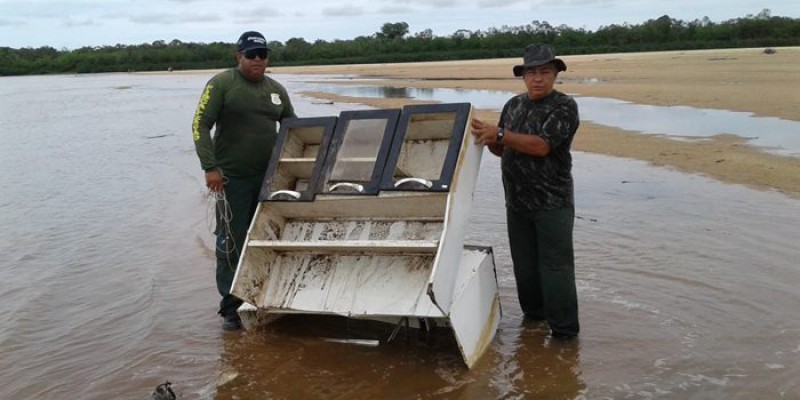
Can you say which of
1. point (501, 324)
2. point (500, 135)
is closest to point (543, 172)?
point (500, 135)

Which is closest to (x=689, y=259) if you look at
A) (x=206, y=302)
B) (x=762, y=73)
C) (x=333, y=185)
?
(x=333, y=185)

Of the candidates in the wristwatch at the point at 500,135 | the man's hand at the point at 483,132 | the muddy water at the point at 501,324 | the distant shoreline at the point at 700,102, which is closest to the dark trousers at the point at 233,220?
the muddy water at the point at 501,324

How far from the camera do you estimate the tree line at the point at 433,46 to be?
7012cm

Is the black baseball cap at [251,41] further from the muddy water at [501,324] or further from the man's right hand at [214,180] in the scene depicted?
the muddy water at [501,324]

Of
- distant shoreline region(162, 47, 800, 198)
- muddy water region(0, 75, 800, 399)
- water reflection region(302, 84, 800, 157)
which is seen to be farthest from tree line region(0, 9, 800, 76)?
muddy water region(0, 75, 800, 399)

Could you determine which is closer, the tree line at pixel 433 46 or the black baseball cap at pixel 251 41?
the black baseball cap at pixel 251 41

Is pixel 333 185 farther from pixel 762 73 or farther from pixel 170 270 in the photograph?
pixel 762 73

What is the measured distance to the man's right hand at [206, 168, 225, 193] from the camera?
5008 millimetres

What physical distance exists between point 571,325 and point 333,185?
191cm

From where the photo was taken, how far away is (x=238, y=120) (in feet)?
17.2

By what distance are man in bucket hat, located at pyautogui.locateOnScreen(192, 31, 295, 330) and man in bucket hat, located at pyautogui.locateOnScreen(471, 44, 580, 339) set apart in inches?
64.9

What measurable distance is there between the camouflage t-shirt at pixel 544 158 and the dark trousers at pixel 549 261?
9cm

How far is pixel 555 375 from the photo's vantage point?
4.57m

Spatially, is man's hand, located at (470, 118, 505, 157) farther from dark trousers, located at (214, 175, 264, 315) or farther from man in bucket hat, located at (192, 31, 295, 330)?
dark trousers, located at (214, 175, 264, 315)
